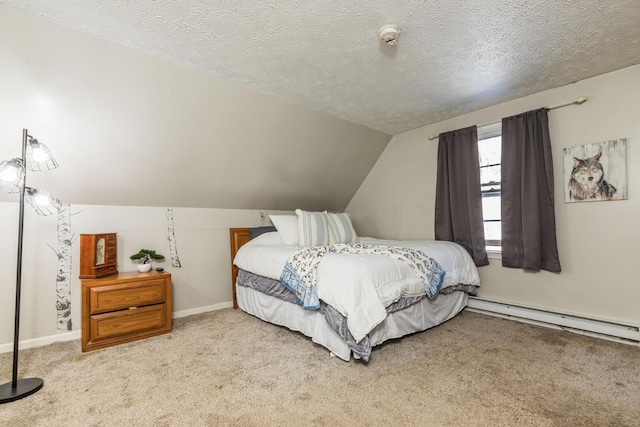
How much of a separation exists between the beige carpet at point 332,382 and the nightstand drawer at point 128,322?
129mm

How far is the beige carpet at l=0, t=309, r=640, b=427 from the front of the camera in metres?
1.49

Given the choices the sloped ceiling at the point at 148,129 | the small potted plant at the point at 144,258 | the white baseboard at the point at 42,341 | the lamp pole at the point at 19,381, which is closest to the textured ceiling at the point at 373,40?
the sloped ceiling at the point at 148,129

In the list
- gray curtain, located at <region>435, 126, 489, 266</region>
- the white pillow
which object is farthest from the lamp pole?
gray curtain, located at <region>435, 126, 489, 266</region>

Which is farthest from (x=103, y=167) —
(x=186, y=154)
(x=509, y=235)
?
(x=509, y=235)

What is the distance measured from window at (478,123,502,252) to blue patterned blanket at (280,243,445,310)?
102 cm

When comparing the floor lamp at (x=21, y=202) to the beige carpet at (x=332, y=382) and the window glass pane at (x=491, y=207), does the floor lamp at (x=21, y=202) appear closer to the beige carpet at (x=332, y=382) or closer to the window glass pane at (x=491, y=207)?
the beige carpet at (x=332, y=382)

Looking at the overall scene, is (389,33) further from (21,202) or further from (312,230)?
(21,202)

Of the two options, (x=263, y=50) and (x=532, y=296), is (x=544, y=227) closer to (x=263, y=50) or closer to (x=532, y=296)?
(x=532, y=296)

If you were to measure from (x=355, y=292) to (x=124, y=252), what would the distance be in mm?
2294

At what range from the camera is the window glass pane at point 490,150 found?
3.21 m

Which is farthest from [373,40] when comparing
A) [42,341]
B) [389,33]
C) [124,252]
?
[42,341]

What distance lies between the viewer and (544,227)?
2.72m

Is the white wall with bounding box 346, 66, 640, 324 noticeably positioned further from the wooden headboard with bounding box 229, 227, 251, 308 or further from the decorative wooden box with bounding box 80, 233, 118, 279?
the decorative wooden box with bounding box 80, 233, 118, 279

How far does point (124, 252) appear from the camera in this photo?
2902 millimetres
